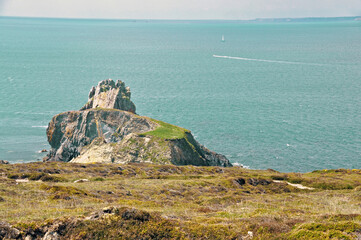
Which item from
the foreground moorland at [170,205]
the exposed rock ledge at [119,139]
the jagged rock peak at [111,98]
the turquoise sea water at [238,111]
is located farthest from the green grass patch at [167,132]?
the turquoise sea water at [238,111]

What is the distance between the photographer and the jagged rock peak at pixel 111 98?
9362 cm

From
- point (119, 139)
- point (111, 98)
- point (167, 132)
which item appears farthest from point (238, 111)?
point (119, 139)

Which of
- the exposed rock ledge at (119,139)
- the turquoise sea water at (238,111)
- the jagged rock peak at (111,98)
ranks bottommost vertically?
the turquoise sea water at (238,111)

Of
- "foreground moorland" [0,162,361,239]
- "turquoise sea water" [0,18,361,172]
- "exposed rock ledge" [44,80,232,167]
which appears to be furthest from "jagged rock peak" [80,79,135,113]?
"foreground moorland" [0,162,361,239]

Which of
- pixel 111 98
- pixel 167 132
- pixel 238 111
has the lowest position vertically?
pixel 238 111

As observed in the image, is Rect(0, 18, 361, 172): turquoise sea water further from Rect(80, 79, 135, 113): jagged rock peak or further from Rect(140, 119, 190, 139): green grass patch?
Rect(140, 119, 190, 139): green grass patch

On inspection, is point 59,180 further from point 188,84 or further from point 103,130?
point 188,84

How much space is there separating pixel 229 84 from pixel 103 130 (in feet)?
360

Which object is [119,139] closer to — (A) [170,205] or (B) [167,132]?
(B) [167,132]

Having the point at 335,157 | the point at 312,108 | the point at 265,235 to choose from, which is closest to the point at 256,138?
the point at 335,157

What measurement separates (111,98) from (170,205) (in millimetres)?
62979

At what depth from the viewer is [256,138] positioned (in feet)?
358

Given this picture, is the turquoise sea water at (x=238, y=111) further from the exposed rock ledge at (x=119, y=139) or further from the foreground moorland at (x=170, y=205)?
the foreground moorland at (x=170, y=205)

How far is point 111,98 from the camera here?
94562 mm
